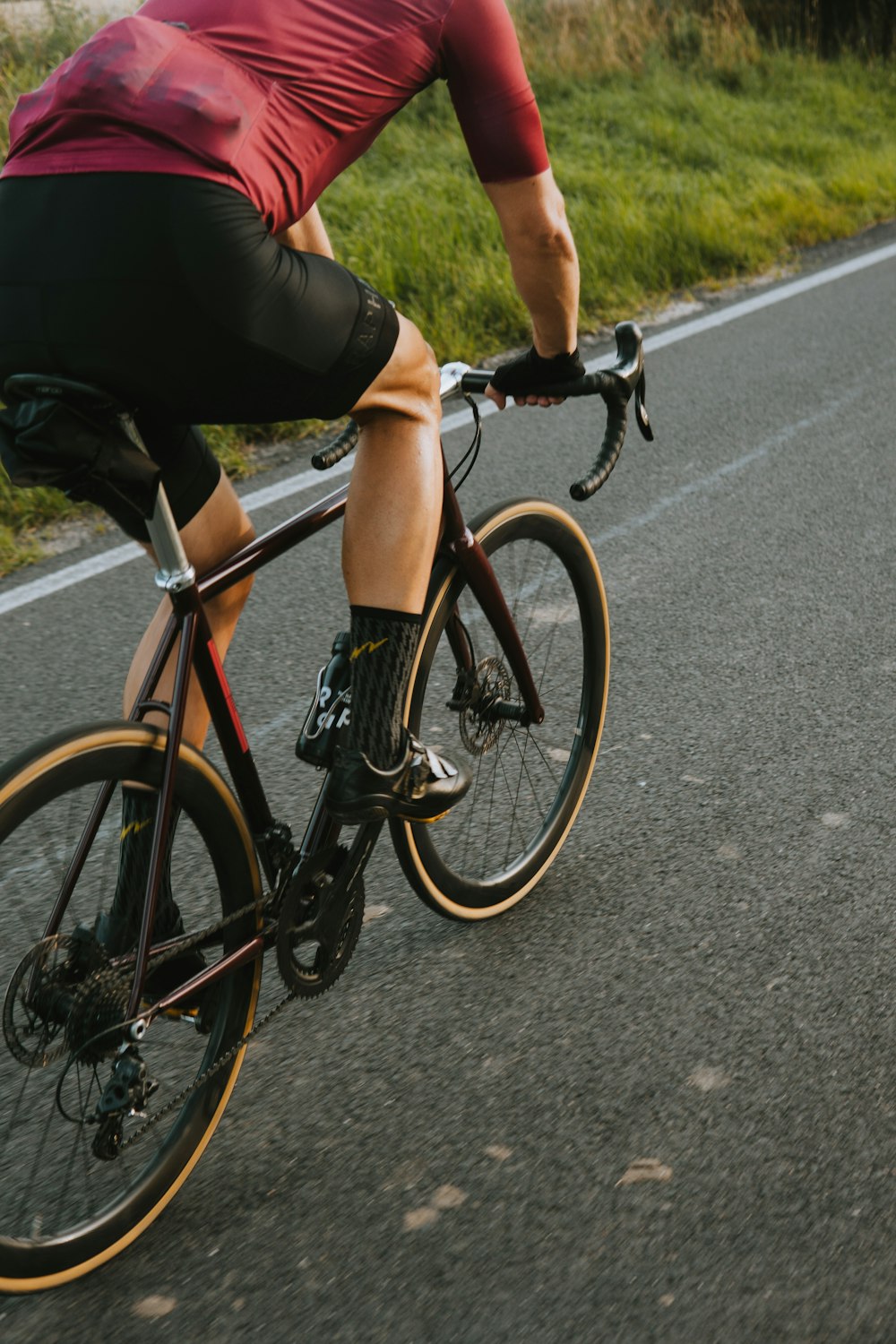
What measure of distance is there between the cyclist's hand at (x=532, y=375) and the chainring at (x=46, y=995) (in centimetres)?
117

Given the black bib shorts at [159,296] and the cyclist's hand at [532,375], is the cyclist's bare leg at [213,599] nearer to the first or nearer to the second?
the black bib shorts at [159,296]

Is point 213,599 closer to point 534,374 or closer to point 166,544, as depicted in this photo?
point 166,544

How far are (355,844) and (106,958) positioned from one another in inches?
21.5

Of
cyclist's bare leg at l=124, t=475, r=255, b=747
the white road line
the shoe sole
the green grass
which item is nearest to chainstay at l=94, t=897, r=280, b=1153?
the shoe sole

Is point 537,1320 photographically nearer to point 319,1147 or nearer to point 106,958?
point 319,1147

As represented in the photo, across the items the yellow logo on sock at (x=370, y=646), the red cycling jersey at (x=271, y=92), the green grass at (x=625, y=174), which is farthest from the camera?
the green grass at (x=625, y=174)

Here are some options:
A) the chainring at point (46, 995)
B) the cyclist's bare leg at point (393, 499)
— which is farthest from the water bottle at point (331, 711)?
the chainring at point (46, 995)

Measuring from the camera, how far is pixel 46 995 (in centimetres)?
209

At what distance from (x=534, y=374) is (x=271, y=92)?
734 mm

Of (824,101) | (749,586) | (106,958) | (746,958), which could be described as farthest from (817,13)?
(106,958)

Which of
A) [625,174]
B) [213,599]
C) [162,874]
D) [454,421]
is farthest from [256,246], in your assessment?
[625,174]

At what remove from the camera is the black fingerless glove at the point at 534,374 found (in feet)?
8.26

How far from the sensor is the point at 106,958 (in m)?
2.16

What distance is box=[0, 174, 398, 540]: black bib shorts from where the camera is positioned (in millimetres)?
1917
